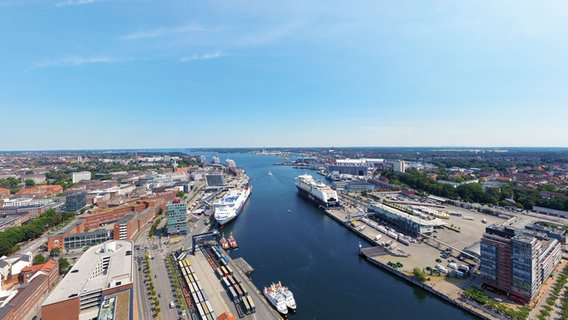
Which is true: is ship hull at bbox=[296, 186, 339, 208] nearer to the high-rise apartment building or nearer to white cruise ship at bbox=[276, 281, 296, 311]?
the high-rise apartment building

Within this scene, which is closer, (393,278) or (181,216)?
(393,278)

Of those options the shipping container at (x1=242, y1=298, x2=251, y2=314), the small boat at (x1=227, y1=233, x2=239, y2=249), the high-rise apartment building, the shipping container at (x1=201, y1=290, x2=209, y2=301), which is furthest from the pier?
the high-rise apartment building

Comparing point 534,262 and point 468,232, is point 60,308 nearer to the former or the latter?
point 534,262

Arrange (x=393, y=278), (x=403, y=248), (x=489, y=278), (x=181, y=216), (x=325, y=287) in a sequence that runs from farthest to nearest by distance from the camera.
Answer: (x=181, y=216)
(x=403, y=248)
(x=393, y=278)
(x=325, y=287)
(x=489, y=278)

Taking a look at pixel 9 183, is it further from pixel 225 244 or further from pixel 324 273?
pixel 324 273

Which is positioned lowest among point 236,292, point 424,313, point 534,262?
point 424,313

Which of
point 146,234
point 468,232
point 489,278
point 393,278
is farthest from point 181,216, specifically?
point 468,232

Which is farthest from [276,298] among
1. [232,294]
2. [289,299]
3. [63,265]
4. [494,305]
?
[63,265]
